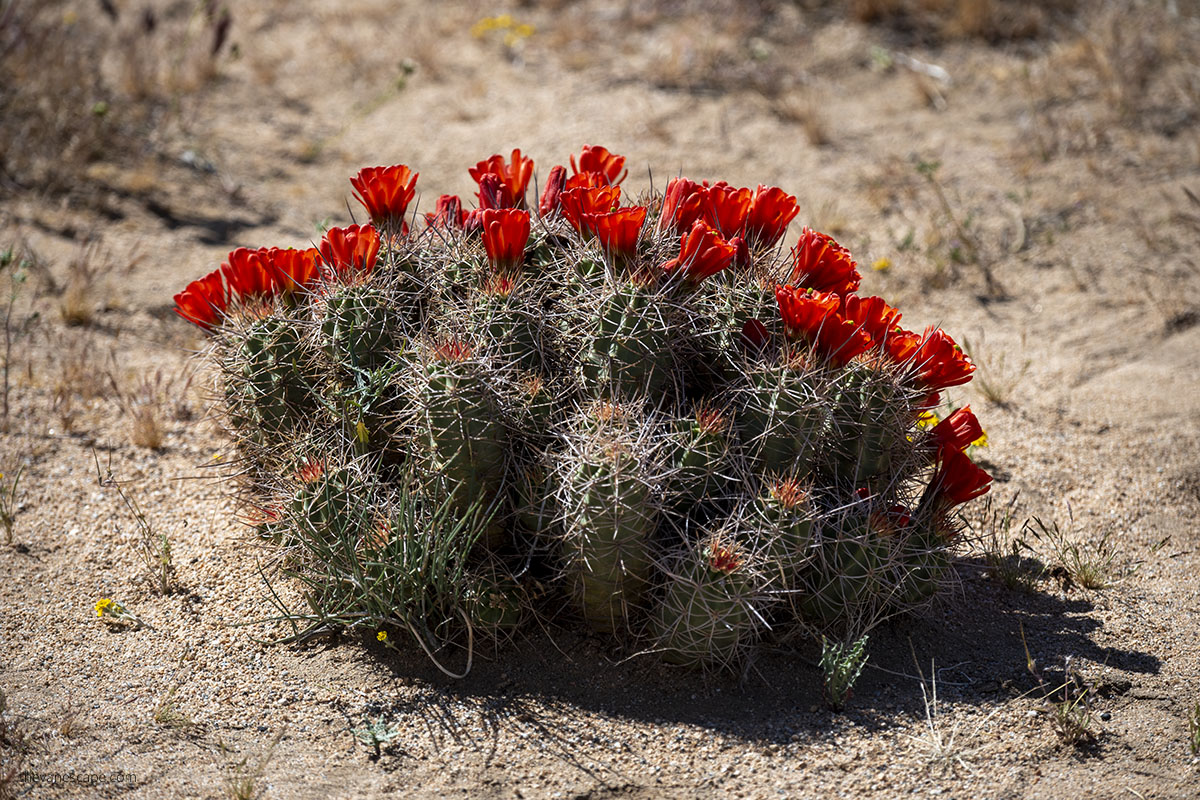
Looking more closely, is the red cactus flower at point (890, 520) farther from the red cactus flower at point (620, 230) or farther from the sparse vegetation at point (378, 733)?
the sparse vegetation at point (378, 733)

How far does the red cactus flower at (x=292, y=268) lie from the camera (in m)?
3.38

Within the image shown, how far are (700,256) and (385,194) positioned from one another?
111 centimetres

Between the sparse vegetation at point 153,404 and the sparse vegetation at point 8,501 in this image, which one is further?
the sparse vegetation at point 153,404

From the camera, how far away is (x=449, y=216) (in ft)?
11.4

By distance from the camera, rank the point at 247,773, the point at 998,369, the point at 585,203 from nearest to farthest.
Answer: the point at 247,773, the point at 585,203, the point at 998,369

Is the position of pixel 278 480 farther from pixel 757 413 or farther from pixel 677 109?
pixel 677 109

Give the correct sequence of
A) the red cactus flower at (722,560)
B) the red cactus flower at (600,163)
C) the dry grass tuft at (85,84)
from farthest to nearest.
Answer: the dry grass tuft at (85,84) → the red cactus flower at (600,163) → the red cactus flower at (722,560)

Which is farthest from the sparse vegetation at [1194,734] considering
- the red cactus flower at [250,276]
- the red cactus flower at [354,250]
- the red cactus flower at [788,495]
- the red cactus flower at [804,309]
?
the red cactus flower at [250,276]

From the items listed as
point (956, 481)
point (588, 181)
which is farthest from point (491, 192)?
point (956, 481)

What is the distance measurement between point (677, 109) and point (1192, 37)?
12.8 ft

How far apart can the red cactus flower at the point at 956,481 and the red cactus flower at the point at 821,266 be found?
0.62 m

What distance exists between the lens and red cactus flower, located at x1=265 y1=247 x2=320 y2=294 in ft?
11.1

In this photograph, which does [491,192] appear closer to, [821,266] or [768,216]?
[768,216]

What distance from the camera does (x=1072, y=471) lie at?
4.31 meters
